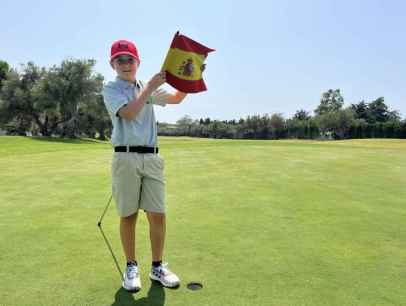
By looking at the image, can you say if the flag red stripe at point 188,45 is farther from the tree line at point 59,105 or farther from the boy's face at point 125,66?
the tree line at point 59,105

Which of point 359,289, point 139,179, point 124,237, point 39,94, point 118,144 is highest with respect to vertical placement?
point 39,94

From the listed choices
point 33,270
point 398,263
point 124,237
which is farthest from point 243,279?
point 33,270

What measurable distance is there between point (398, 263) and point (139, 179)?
2.44 metres

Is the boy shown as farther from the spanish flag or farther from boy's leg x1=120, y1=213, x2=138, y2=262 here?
the spanish flag

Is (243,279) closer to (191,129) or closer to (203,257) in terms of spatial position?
(203,257)

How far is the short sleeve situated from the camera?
3021 mm

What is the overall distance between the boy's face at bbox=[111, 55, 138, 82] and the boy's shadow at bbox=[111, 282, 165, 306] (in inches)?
67.2

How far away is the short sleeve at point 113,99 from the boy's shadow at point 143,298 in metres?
1.39

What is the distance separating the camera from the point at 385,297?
2.77 metres

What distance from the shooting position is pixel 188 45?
10.6 ft

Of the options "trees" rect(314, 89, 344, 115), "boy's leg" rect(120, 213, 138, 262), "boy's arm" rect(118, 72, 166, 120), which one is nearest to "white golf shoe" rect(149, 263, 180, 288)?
"boy's leg" rect(120, 213, 138, 262)

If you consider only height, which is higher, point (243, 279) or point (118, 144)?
point (118, 144)

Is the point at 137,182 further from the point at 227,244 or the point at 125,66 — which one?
the point at 227,244

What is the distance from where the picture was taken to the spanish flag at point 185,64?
3150mm
